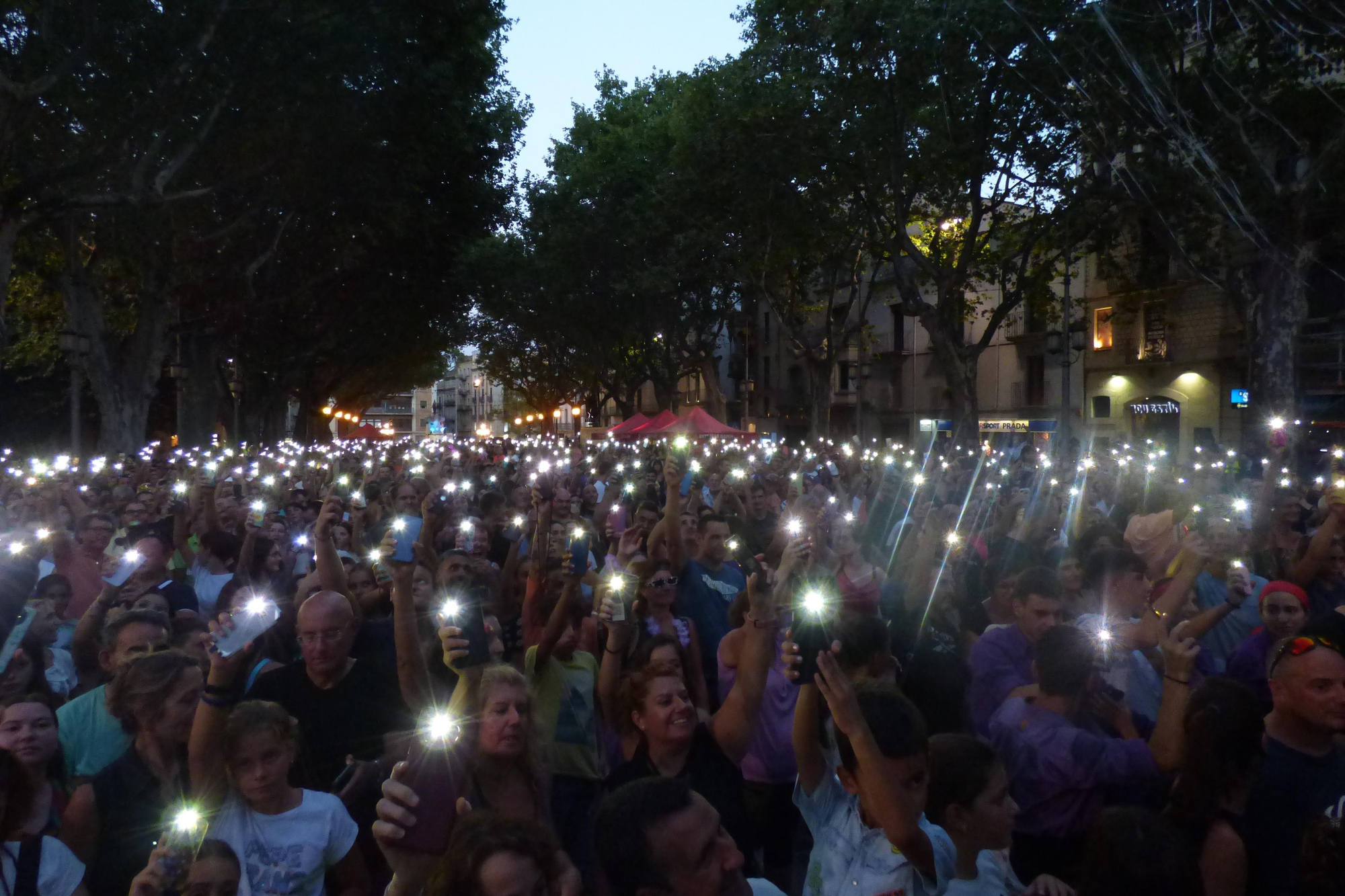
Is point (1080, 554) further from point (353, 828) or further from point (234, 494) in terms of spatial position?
point (234, 494)

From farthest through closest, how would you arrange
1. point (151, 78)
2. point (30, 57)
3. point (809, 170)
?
point (809, 170)
point (151, 78)
point (30, 57)

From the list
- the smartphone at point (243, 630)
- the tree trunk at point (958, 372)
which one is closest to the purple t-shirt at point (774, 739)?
the smartphone at point (243, 630)

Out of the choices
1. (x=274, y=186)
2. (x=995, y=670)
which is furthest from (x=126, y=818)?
(x=274, y=186)

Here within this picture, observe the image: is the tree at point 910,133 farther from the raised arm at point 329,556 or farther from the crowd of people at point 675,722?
the raised arm at point 329,556

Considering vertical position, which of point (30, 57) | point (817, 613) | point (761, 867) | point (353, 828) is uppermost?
point (30, 57)

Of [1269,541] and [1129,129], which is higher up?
[1129,129]

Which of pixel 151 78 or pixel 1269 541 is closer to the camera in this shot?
pixel 1269 541

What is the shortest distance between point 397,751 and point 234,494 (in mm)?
7472

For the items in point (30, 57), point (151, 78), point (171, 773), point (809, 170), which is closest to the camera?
point (171, 773)

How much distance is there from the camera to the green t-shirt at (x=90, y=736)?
11.4 feet

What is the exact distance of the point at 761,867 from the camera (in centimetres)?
391

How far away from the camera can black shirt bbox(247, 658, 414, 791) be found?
359cm

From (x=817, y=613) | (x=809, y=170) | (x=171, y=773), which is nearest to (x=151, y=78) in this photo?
(x=809, y=170)

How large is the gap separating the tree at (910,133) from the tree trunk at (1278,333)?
3.53 m
